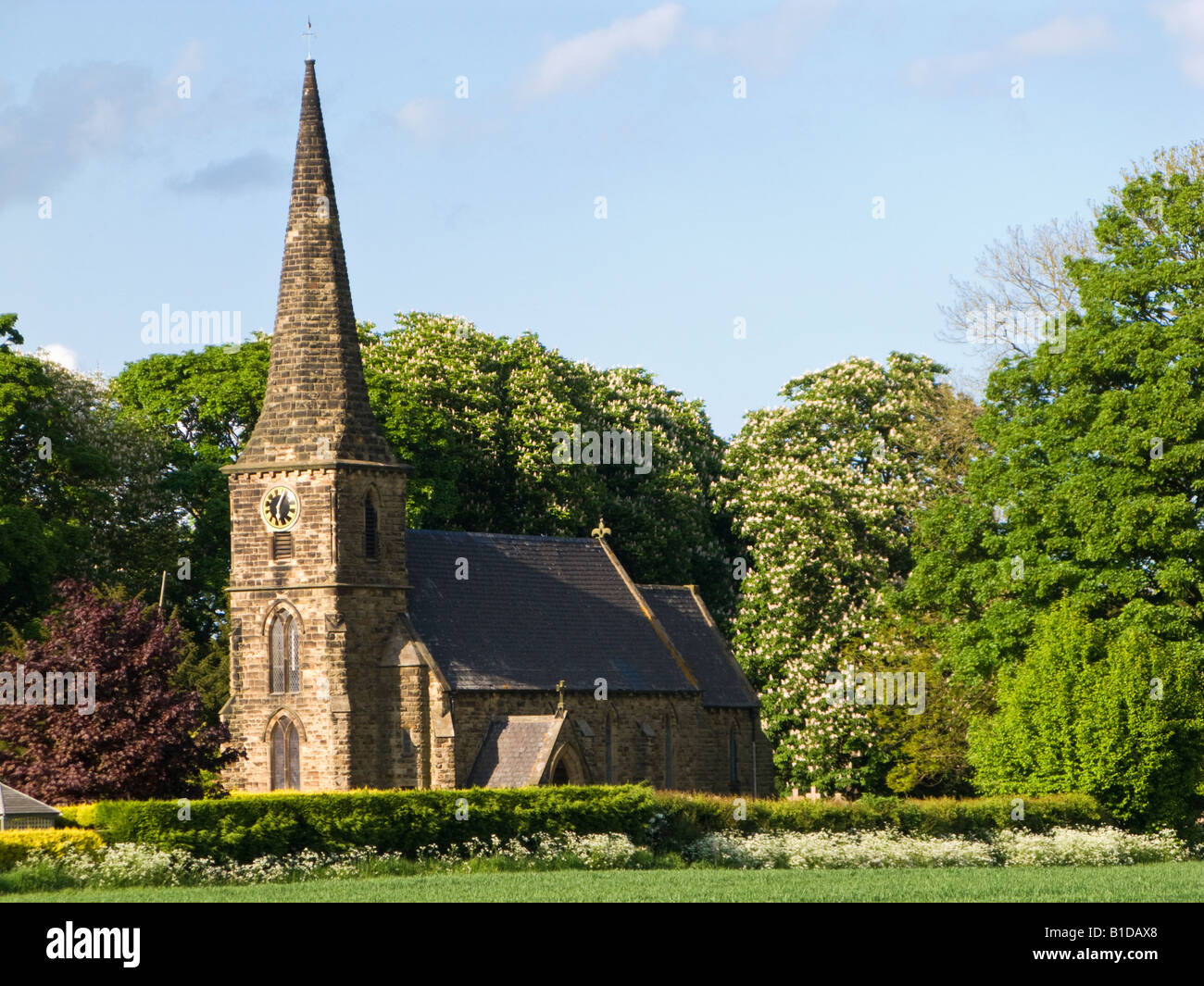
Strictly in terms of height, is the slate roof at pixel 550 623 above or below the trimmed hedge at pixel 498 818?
above

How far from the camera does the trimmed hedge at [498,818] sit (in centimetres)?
3800

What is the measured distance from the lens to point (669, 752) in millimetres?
59781

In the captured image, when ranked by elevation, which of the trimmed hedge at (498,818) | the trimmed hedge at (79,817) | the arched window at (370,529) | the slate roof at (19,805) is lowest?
the trimmed hedge at (498,818)

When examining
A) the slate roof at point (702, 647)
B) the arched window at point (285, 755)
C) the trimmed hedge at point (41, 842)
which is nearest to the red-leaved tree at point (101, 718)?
the trimmed hedge at point (41, 842)

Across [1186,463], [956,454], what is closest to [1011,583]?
[1186,463]

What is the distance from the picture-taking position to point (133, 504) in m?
64.4

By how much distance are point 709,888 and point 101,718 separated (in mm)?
15339

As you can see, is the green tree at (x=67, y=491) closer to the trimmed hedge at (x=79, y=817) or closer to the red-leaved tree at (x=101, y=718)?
the red-leaved tree at (x=101, y=718)

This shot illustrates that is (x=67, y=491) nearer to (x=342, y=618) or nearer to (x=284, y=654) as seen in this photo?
(x=284, y=654)

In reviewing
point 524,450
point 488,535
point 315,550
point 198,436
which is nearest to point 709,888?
point 315,550

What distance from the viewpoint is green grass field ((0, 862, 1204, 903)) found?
32.1 meters

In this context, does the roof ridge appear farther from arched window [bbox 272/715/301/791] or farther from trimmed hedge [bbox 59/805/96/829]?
trimmed hedge [bbox 59/805/96/829]

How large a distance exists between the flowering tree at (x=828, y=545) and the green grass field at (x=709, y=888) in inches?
863
